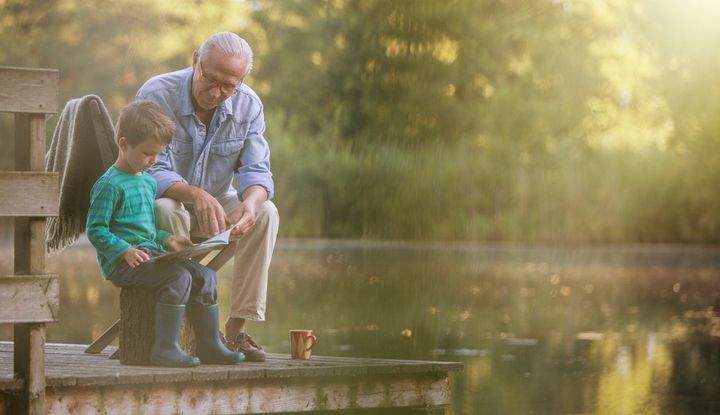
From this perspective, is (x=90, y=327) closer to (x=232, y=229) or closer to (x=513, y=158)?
(x=232, y=229)

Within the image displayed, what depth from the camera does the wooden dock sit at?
4.96 metres

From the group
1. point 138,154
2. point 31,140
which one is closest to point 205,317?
point 138,154

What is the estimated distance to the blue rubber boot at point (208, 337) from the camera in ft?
17.6

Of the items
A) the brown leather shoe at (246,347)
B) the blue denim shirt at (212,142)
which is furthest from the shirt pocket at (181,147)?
the brown leather shoe at (246,347)

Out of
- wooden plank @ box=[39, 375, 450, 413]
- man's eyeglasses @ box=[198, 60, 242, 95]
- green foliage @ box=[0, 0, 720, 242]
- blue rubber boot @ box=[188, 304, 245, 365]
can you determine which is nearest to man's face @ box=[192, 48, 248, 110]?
man's eyeglasses @ box=[198, 60, 242, 95]

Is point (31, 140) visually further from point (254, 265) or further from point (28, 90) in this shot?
point (254, 265)

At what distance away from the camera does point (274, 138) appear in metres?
25.5

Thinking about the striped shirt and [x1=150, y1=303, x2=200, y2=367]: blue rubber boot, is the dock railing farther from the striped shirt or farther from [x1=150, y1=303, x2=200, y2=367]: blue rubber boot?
[x1=150, y1=303, x2=200, y2=367]: blue rubber boot

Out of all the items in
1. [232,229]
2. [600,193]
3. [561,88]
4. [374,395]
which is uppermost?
[561,88]

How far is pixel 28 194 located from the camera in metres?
4.88

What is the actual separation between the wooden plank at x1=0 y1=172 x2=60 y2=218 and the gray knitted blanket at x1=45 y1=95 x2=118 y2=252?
648 millimetres

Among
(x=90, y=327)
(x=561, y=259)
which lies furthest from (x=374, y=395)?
(x=561, y=259)

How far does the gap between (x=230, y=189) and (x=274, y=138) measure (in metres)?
19.5

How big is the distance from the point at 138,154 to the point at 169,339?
63 centimetres
